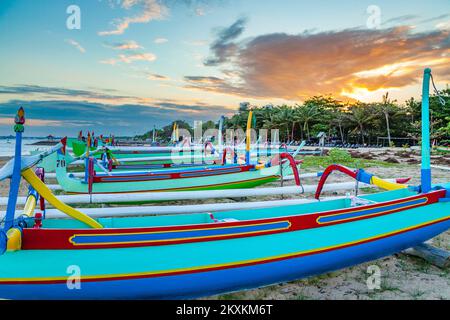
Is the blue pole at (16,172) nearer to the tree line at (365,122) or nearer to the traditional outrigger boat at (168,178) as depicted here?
the traditional outrigger boat at (168,178)

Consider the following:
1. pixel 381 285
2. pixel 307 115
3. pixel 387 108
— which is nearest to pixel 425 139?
pixel 381 285

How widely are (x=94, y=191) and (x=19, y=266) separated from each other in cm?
569

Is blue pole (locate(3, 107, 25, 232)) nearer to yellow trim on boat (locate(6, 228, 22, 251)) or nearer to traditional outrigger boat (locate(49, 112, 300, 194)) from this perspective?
yellow trim on boat (locate(6, 228, 22, 251))

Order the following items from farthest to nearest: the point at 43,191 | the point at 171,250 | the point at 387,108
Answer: the point at 387,108
the point at 171,250
the point at 43,191

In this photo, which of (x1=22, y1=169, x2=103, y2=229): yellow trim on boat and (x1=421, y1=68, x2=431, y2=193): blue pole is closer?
(x1=22, y1=169, x2=103, y2=229): yellow trim on boat

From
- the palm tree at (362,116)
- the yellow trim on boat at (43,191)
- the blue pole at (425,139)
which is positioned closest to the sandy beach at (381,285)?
the blue pole at (425,139)

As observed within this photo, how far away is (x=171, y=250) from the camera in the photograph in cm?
308

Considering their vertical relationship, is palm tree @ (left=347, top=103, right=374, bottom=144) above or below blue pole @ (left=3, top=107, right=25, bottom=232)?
above

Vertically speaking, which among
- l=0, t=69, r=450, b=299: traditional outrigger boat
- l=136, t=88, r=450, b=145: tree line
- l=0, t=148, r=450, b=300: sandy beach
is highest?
l=136, t=88, r=450, b=145: tree line

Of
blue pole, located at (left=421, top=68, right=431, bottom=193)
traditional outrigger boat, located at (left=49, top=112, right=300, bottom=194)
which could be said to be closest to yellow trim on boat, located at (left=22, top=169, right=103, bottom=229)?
blue pole, located at (left=421, top=68, right=431, bottom=193)

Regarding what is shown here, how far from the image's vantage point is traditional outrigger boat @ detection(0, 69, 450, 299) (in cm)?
279

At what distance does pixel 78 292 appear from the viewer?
2.85 m

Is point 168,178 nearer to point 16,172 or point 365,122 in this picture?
point 16,172
